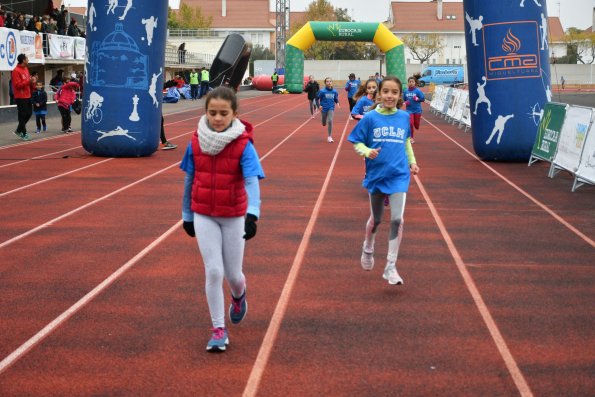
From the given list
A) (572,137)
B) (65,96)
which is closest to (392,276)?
(572,137)

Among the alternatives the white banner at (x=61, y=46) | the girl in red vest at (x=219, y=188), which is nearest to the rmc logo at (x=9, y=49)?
the white banner at (x=61, y=46)

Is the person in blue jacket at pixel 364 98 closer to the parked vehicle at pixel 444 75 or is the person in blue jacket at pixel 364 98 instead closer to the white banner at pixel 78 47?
the white banner at pixel 78 47

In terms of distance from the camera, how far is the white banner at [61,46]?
32250 mm

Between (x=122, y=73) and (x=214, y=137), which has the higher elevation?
(x=122, y=73)

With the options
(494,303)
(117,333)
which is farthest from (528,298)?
(117,333)

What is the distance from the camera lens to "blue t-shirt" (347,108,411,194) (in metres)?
7.34

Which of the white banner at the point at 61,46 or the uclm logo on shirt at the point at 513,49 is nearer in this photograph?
the uclm logo on shirt at the point at 513,49

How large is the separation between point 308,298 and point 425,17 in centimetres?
13252

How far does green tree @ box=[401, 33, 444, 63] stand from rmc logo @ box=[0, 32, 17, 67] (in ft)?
321

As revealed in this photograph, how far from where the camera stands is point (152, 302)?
22.3 ft

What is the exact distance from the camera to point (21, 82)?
21.1m

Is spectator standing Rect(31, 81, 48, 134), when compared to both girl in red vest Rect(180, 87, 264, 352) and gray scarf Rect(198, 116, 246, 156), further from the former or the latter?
gray scarf Rect(198, 116, 246, 156)

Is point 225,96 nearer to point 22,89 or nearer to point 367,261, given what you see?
point 367,261

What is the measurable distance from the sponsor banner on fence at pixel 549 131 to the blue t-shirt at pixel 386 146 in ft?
26.9
